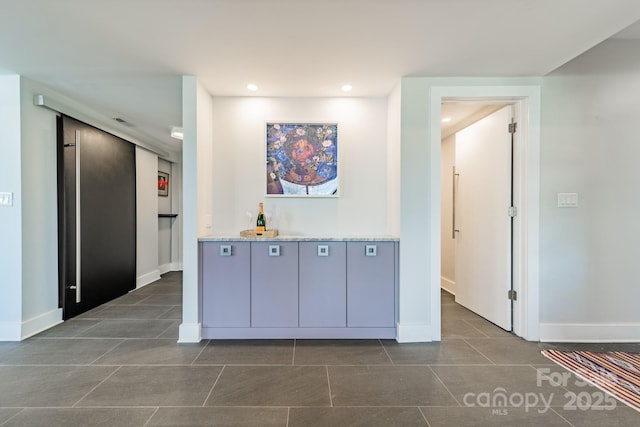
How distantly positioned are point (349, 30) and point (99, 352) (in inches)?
123

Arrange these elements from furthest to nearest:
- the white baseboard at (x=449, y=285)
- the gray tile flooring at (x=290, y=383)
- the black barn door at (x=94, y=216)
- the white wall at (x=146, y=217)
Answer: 1. the white wall at (x=146, y=217)
2. the white baseboard at (x=449, y=285)
3. the black barn door at (x=94, y=216)
4. the gray tile flooring at (x=290, y=383)

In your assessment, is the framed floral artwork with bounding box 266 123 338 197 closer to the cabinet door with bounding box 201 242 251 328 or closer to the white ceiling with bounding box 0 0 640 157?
the white ceiling with bounding box 0 0 640 157

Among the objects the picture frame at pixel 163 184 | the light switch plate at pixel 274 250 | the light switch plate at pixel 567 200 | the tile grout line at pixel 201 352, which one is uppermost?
the picture frame at pixel 163 184

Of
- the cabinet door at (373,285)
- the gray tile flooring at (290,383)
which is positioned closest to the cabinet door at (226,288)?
the gray tile flooring at (290,383)

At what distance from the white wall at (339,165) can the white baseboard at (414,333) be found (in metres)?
0.94

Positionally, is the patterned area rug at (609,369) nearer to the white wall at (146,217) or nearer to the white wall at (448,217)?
the white wall at (448,217)

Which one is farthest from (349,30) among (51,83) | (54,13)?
(51,83)

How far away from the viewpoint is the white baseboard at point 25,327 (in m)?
2.61

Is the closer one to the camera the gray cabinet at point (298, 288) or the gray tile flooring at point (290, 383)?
the gray tile flooring at point (290, 383)

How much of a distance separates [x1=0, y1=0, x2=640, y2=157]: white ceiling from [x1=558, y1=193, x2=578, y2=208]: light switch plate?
1.11 metres

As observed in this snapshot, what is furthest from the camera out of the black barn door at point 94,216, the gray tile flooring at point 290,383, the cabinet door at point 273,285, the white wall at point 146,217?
the white wall at point 146,217

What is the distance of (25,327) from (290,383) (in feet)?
8.54

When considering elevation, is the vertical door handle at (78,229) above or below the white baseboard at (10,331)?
above

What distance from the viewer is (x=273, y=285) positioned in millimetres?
2664
